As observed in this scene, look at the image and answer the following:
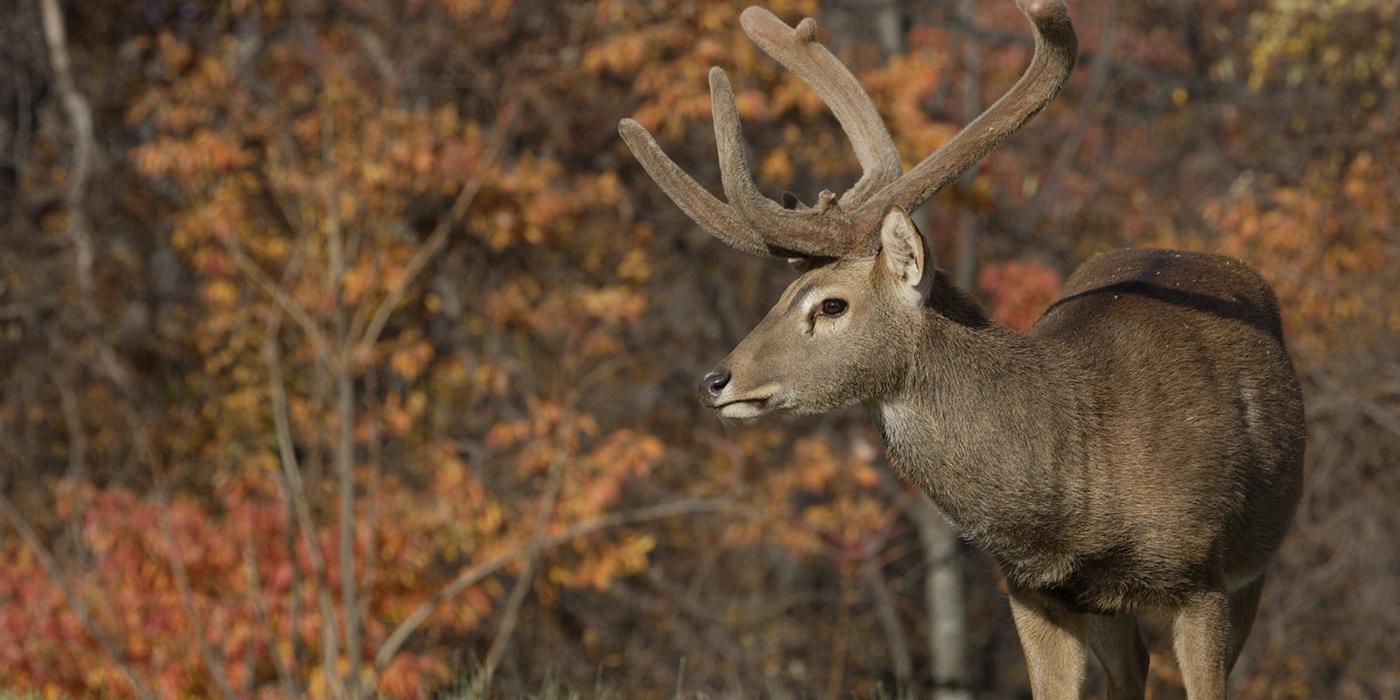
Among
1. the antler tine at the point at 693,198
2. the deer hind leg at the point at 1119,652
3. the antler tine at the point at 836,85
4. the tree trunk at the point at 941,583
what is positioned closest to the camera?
the antler tine at the point at 693,198

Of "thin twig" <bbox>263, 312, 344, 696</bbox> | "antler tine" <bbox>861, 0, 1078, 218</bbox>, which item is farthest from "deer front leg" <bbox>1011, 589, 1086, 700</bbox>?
"thin twig" <bbox>263, 312, 344, 696</bbox>

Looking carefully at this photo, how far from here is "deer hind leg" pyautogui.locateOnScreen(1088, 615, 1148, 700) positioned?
18.5 feet

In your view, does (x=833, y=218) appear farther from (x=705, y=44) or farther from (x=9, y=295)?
(x=9, y=295)

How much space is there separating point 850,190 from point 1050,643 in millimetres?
1408

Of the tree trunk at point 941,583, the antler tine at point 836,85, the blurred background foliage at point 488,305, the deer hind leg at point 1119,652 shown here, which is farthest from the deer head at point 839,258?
the tree trunk at point 941,583

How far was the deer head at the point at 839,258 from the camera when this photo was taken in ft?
16.1

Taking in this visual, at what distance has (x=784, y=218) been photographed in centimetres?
495

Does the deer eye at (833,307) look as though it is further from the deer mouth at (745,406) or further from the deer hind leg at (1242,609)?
the deer hind leg at (1242,609)

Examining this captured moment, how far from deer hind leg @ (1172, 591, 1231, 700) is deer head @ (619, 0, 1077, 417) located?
1.02 metres

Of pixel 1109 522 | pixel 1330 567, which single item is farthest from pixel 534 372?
pixel 1109 522

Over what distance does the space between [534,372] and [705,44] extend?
2.87 metres

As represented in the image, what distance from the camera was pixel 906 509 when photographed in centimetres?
1570

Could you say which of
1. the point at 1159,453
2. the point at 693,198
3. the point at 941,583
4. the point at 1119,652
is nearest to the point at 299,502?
the point at 693,198

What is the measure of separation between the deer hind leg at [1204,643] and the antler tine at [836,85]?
1494mm
